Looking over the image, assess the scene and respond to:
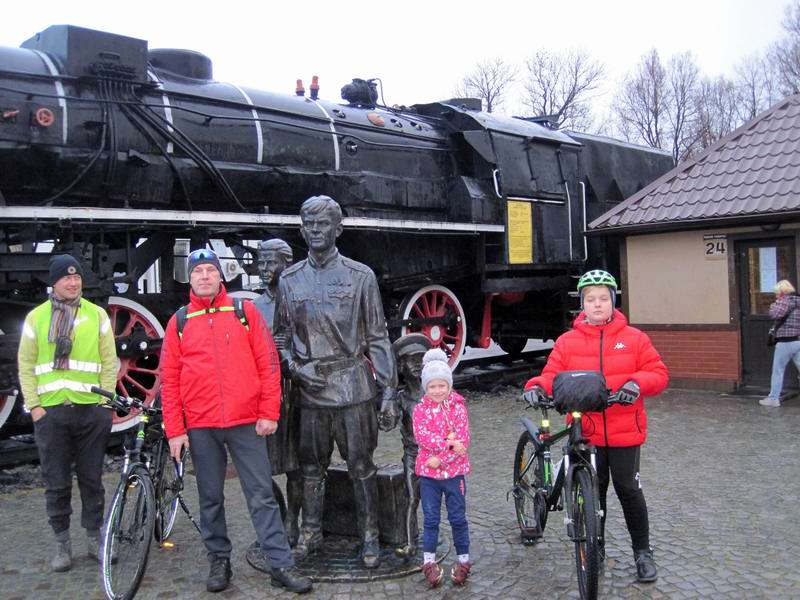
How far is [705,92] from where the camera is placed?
138ft

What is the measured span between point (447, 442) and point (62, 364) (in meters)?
2.15

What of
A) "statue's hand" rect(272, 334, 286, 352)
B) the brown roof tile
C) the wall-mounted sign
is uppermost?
the brown roof tile

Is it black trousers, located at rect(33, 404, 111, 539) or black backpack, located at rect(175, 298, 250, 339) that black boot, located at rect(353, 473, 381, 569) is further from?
black trousers, located at rect(33, 404, 111, 539)

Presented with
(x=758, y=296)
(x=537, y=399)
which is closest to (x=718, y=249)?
(x=758, y=296)

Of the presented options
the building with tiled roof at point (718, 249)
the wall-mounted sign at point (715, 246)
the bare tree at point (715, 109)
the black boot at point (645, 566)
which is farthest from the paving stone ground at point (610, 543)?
the bare tree at point (715, 109)

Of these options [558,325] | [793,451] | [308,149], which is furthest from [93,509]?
[558,325]

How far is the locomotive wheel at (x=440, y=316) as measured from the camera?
961cm

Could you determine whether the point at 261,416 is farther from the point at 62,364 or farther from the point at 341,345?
the point at 62,364

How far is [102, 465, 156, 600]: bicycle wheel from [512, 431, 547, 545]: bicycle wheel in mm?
2027

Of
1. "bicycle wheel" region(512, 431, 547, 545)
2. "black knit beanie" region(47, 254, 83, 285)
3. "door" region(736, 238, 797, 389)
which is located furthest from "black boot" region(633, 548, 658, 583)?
"door" region(736, 238, 797, 389)

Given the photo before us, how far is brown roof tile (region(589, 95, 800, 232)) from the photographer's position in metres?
8.88

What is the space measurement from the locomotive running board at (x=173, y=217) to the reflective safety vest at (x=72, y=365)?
2085 millimetres

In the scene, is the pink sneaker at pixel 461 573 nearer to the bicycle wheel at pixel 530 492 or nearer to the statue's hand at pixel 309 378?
Answer: the bicycle wheel at pixel 530 492

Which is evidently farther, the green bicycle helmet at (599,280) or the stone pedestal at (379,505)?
the stone pedestal at (379,505)
